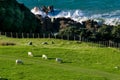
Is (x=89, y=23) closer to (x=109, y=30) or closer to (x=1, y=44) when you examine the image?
(x=109, y=30)

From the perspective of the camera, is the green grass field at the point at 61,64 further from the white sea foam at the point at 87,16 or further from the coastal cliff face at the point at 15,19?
the white sea foam at the point at 87,16

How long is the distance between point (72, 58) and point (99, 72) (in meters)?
7.00

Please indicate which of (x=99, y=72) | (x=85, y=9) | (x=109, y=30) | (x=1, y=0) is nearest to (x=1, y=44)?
(x=99, y=72)

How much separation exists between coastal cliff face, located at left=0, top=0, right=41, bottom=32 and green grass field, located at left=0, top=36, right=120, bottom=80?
1352 inches

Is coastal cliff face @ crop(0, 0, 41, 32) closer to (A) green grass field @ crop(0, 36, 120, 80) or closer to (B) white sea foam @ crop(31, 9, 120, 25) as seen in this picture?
(A) green grass field @ crop(0, 36, 120, 80)

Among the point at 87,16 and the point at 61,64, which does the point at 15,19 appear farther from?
the point at 87,16

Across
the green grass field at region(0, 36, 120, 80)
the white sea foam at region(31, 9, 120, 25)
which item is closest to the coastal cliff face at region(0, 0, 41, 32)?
the green grass field at region(0, 36, 120, 80)

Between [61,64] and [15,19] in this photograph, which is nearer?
[61,64]

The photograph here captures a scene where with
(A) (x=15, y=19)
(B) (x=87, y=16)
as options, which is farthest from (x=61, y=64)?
(B) (x=87, y=16)

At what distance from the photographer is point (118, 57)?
52562 millimetres

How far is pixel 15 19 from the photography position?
93062 millimetres

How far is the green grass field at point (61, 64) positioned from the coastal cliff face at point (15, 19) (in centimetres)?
3433

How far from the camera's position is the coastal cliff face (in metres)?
90.1

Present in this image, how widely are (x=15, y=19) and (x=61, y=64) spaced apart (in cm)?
4748
